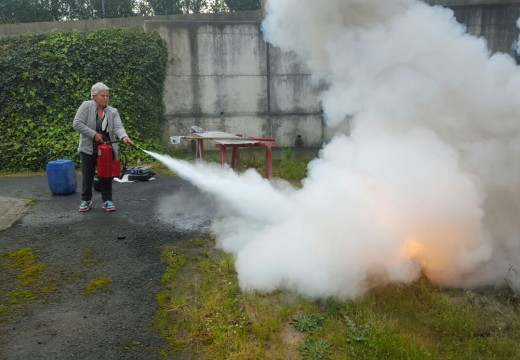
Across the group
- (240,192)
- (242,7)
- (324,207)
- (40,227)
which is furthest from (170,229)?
(242,7)

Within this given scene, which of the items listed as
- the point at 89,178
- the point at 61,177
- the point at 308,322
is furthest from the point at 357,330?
the point at 61,177

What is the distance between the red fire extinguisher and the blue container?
1794 millimetres

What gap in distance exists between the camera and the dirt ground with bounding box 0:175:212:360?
3273mm

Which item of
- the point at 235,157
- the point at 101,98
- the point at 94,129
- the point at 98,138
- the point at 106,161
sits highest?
the point at 101,98

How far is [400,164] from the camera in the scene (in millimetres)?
4316

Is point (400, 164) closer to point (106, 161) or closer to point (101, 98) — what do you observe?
point (106, 161)

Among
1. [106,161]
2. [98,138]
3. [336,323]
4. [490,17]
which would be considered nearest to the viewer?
[336,323]

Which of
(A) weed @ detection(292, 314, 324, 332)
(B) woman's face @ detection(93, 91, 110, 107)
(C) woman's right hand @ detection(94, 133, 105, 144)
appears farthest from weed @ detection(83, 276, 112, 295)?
(B) woman's face @ detection(93, 91, 110, 107)

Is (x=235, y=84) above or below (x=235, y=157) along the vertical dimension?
above

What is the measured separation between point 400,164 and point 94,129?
4.48 meters

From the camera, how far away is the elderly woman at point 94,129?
20.8 ft

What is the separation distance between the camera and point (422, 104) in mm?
4535

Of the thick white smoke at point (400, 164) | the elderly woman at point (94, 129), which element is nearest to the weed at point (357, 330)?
the thick white smoke at point (400, 164)

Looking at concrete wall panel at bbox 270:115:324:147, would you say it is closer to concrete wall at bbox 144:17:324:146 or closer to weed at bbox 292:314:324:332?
concrete wall at bbox 144:17:324:146
